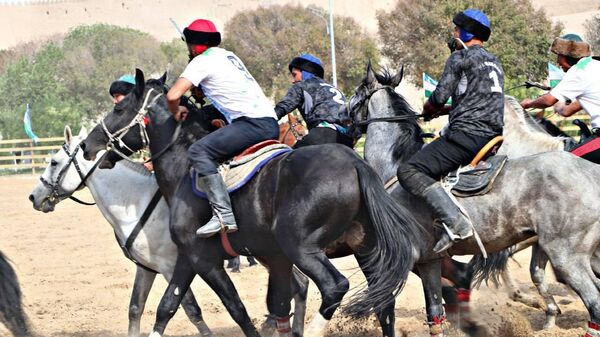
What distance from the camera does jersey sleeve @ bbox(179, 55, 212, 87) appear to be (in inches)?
275

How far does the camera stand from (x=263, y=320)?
9219 millimetres

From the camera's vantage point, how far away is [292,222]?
20.9 ft

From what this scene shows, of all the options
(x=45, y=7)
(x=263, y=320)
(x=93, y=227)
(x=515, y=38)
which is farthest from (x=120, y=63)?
(x=45, y=7)

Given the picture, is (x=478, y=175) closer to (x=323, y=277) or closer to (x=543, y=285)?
(x=323, y=277)

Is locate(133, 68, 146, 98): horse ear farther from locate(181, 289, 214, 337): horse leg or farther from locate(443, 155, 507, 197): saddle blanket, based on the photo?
locate(443, 155, 507, 197): saddle blanket

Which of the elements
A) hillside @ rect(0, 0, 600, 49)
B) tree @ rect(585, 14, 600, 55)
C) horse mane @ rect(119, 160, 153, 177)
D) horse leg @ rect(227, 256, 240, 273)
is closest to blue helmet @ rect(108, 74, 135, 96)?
horse mane @ rect(119, 160, 153, 177)

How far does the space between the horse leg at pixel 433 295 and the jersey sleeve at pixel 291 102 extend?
2.24 meters

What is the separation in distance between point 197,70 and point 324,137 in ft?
6.03

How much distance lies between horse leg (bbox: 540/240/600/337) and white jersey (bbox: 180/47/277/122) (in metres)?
2.52

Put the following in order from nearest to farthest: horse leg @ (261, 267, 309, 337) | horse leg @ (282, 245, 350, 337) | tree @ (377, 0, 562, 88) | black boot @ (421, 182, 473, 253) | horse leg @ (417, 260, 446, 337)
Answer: horse leg @ (282, 245, 350, 337), black boot @ (421, 182, 473, 253), horse leg @ (417, 260, 446, 337), horse leg @ (261, 267, 309, 337), tree @ (377, 0, 562, 88)

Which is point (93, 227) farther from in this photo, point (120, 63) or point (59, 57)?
point (59, 57)

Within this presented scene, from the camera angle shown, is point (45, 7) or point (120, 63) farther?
point (45, 7)

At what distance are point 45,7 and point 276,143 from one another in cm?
11912

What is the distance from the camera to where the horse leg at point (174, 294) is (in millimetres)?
7082
